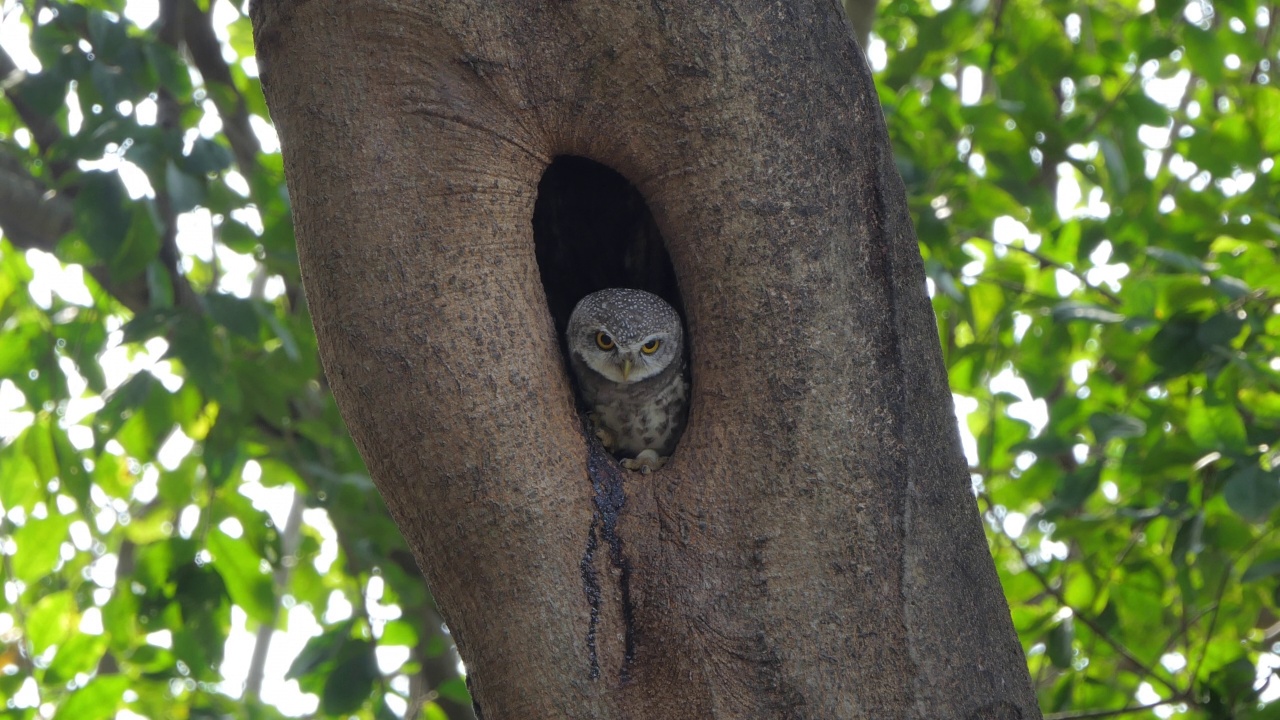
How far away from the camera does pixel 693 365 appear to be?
2.06 m

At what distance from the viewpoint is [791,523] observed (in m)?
1.82

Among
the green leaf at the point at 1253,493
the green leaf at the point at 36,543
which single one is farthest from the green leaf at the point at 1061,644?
the green leaf at the point at 36,543

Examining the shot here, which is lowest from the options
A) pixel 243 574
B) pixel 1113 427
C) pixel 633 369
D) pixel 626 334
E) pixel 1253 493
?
pixel 243 574

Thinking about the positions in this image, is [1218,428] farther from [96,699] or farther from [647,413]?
[96,699]

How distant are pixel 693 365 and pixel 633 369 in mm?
927

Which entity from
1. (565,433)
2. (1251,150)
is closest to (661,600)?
(565,433)

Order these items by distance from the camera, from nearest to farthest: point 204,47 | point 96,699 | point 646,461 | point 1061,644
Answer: point 646,461 < point 1061,644 < point 96,699 < point 204,47

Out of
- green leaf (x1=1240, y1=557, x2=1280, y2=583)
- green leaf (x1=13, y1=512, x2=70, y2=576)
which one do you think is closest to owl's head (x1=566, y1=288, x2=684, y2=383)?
green leaf (x1=1240, y1=557, x2=1280, y2=583)

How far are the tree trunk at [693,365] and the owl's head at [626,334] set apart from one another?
0.88 meters

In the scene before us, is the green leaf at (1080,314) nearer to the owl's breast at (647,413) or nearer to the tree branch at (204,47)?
the owl's breast at (647,413)

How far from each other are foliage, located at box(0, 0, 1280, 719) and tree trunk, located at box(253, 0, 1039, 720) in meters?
1.26

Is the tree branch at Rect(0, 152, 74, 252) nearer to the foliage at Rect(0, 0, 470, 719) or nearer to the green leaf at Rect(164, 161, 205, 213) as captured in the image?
the foliage at Rect(0, 0, 470, 719)

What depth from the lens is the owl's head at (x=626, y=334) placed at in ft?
9.62

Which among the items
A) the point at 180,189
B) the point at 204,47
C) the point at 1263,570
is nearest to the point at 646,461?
the point at 180,189
